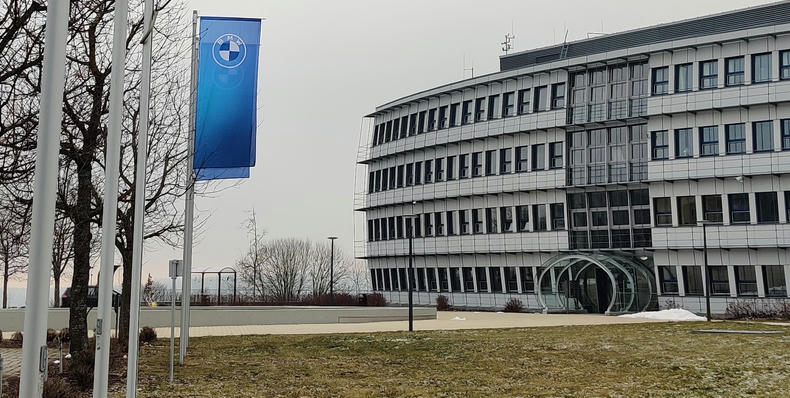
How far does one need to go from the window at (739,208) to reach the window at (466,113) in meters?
21.5

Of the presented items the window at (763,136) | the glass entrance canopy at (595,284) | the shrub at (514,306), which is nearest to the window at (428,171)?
the shrub at (514,306)

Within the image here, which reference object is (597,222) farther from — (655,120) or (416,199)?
(416,199)

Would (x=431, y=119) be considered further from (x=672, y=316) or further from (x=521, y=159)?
(x=672, y=316)

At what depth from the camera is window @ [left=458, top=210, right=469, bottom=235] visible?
212ft

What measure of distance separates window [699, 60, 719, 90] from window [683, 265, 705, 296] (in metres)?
11.4

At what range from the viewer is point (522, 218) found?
60.8 m

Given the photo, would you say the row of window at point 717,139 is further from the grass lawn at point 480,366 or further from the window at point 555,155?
the grass lawn at point 480,366

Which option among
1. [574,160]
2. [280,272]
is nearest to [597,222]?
[574,160]

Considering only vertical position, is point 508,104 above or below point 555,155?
above

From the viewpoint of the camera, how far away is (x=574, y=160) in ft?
190

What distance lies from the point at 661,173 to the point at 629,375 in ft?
124

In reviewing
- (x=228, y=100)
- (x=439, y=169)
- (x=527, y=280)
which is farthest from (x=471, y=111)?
(x=228, y=100)

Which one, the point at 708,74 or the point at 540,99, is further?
the point at 540,99

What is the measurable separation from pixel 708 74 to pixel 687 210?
8.65 meters
